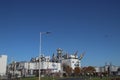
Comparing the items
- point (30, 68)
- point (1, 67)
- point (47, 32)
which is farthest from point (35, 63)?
point (47, 32)

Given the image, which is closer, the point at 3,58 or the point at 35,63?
the point at 3,58

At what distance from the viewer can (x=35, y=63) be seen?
198 metres

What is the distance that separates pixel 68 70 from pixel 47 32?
15467 centimetres

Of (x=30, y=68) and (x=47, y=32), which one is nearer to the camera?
(x=47, y=32)

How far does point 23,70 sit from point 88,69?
5806 cm

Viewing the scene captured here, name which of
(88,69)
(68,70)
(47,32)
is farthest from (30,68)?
(47,32)

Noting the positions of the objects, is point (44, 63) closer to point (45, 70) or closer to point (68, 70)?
point (45, 70)

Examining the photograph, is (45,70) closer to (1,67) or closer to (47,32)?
(1,67)

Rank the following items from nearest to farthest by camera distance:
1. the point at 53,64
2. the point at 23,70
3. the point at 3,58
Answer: the point at 3,58 < the point at 23,70 < the point at 53,64

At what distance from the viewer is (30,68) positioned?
641 ft

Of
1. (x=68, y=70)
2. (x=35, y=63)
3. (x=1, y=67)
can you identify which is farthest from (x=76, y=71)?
(x=1, y=67)

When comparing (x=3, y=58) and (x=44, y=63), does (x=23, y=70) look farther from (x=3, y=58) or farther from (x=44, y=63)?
(x=3, y=58)

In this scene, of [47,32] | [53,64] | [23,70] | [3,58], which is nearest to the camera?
[47,32]

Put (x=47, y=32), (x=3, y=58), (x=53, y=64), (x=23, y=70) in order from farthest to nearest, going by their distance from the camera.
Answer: (x=53, y=64) < (x=23, y=70) < (x=3, y=58) < (x=47, y=32)
